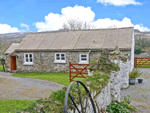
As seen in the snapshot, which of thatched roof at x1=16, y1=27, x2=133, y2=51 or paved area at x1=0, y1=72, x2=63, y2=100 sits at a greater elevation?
thatched roof at x1=16, y1=27, x2=133, y2=51

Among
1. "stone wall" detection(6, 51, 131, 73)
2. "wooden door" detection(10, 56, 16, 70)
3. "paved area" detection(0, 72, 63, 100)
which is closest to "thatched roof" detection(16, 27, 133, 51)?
"stone wall" detection(6, 51, 131, 73)

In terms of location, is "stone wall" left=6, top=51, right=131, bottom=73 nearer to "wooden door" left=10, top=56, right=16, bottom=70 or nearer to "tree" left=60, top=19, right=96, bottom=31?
"wooden door" left=10, top=56, right=16, bottom=70

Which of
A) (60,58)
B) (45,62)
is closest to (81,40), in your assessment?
(60,58)

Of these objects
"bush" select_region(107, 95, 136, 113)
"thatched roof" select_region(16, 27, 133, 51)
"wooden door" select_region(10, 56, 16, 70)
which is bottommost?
"bush" select_region(107, 95, 136, 113)

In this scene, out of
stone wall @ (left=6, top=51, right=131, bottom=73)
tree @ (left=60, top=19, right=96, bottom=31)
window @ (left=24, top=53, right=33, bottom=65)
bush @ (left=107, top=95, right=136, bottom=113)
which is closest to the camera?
bush @ (left=107, top=95, right=136, bottom=113)

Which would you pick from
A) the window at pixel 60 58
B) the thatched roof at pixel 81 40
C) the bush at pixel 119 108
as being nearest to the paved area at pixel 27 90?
the bush at pixel 119 108

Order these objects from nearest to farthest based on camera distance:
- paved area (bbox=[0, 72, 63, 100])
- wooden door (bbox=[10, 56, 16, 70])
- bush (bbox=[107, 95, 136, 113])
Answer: bush (bbox=[107, 95, 136, 113])
paved area (bbox=[0, 72, 63, 100])
wooden door (bbox=[10, 56, 16, 70])

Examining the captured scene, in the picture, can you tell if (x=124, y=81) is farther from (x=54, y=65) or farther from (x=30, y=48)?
(x=30, y=48)

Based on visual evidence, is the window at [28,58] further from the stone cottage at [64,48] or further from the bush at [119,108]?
the bush at [119,108]

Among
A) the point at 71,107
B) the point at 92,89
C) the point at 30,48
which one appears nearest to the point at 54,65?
the point at 30,48

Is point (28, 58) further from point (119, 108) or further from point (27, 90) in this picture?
point (119, 108)

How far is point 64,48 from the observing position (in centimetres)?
1611

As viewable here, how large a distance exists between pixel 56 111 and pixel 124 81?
7840mm

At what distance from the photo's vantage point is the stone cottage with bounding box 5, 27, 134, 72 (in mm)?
15398
